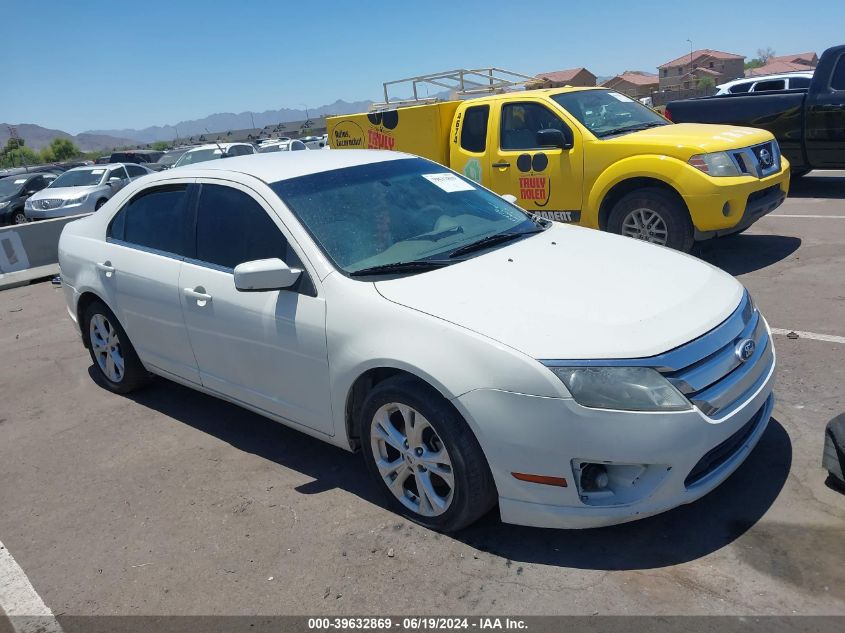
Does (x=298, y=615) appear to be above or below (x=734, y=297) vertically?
below

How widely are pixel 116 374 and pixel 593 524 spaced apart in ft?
12.5

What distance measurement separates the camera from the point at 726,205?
21.5ft

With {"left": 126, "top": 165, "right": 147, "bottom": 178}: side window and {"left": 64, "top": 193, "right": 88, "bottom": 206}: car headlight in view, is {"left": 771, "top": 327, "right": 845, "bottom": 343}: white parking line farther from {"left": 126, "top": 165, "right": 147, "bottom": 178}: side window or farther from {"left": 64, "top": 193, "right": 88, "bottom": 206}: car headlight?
{"left": 126, "top": 165, "right": 147, "bottom": 178}: side window

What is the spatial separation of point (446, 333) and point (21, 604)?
2.21 meters

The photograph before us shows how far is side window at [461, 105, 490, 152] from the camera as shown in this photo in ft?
26.3

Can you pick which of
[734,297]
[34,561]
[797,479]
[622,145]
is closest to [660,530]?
[797,479]

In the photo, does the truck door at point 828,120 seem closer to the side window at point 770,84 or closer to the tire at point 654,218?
the tire at point 654,218

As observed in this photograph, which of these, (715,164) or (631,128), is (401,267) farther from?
(631,128)

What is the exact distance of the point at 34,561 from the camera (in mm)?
3479

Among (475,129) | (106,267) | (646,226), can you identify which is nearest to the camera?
(106,267)

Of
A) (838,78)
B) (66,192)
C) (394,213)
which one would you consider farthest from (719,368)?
(66,192)

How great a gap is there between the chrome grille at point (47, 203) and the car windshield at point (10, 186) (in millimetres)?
2802

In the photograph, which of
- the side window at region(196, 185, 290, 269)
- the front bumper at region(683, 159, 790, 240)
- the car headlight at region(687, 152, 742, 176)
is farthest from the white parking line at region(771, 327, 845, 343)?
the side window at region(196, 185, 290, 269)

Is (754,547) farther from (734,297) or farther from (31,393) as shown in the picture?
(31,393)
